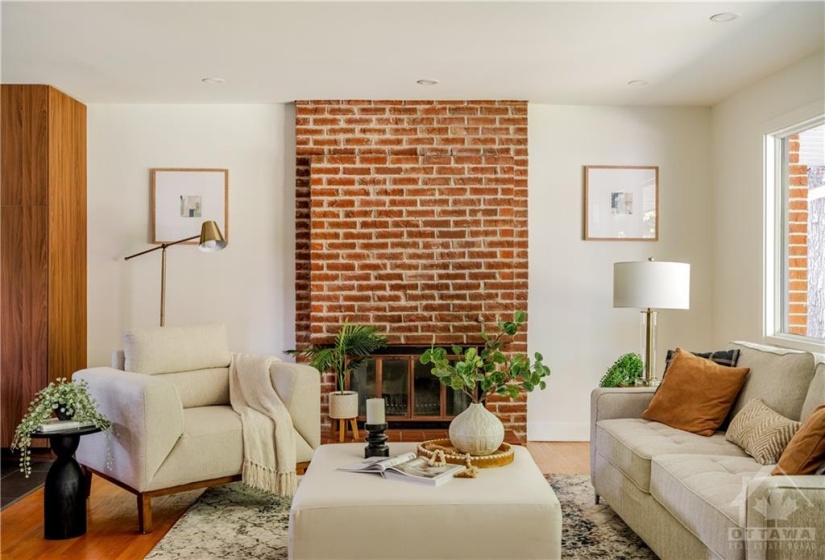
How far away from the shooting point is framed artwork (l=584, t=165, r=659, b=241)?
516 centimetres

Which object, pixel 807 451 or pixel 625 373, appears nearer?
pixel 807 451

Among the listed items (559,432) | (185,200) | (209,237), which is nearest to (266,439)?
(209,237)

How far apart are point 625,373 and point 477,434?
1.95 metres

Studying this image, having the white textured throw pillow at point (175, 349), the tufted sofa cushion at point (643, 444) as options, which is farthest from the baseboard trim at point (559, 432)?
the white textured throw pillow at point (175, 349)

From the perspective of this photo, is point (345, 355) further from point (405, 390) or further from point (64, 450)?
point (64, 450)

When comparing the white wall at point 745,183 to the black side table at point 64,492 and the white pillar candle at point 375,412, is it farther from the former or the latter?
the black side table at point 64,492

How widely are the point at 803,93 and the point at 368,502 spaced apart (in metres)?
3.44

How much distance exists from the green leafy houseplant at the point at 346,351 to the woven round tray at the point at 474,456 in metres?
1.89

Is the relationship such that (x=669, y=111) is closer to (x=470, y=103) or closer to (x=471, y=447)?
(x=470, y=103)

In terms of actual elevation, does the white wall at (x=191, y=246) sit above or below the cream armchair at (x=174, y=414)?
above

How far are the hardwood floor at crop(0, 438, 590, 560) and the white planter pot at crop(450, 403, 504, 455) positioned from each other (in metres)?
1.42

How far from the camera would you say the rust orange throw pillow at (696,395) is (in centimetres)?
319

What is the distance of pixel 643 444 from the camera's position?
2.96m

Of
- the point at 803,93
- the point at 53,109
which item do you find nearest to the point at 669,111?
the point at 803,93
